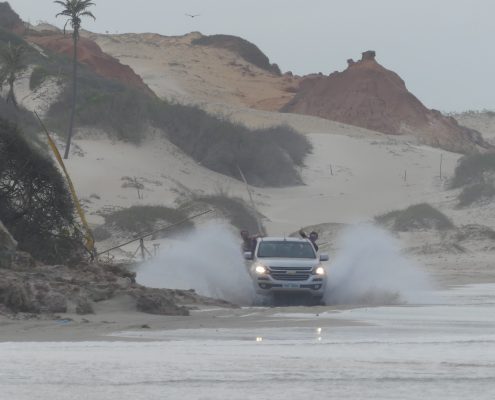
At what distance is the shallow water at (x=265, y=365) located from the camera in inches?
408

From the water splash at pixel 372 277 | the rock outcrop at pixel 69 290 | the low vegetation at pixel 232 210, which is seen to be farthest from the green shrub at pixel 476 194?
the rock outcrop at pixel 69 290

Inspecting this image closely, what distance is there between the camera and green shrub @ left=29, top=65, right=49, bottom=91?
73625 mm

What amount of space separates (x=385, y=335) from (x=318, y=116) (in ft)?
305

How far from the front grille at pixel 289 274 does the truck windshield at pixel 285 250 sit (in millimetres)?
708

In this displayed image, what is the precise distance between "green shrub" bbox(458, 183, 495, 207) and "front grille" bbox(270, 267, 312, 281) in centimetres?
3504

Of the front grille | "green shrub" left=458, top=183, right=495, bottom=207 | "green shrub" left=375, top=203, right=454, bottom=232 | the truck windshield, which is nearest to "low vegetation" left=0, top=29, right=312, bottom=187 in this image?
"green shrub" left=458, top=183, right=495, bottom=207

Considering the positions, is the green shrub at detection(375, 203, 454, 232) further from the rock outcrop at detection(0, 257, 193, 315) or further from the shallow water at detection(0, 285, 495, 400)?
the shallow water at detection(0, 285, 495, 400)

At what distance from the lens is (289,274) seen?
23.4 meters

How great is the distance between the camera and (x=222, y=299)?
2430cm

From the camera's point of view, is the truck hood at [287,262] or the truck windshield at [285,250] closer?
the truck hood at [287,262]

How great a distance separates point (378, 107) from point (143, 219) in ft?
217

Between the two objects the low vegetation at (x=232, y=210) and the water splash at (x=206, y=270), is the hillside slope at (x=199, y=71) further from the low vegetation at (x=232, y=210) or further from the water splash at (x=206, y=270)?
the water splash at (x=206, y=270)

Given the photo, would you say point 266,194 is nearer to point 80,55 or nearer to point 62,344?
point 80,55

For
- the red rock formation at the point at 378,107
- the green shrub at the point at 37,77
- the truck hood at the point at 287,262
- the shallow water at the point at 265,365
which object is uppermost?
the red rock formation at the point at 378,107
